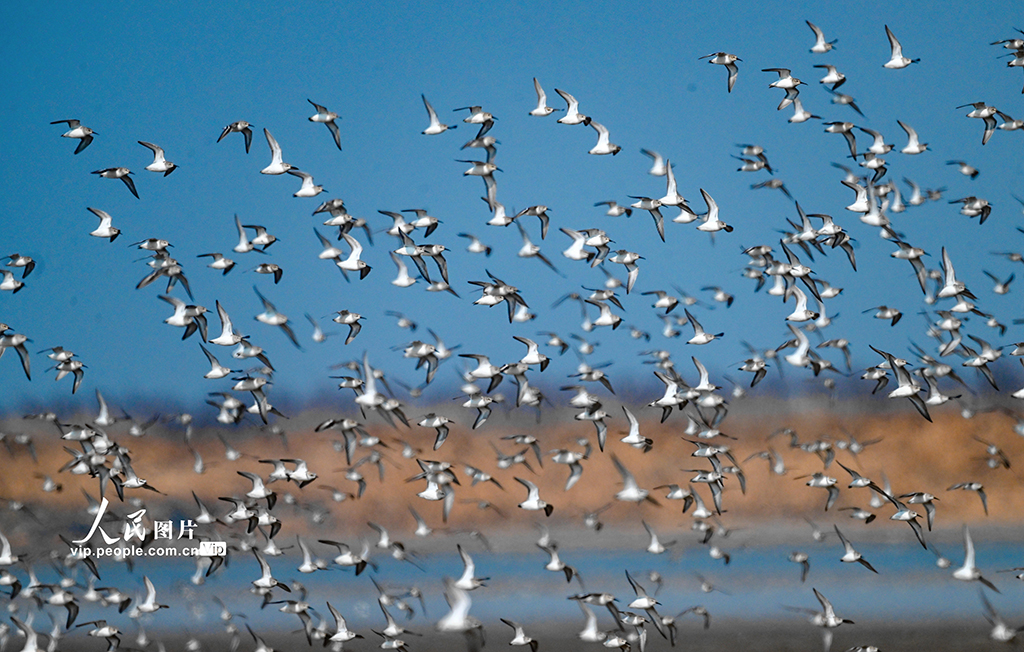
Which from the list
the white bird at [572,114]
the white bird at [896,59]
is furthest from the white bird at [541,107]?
the white bird at [896,59]

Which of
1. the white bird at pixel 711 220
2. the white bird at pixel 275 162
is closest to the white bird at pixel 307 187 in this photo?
the white bird at pixel 275 162

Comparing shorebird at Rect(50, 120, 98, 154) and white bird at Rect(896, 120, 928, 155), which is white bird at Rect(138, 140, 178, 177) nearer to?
shorebird at Rect(50, 120, 98, 154)

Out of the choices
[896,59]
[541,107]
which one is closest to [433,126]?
[541,107]

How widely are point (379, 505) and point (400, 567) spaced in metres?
4.89

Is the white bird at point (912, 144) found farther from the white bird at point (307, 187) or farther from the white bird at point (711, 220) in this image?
the white bird at point (307, 187)

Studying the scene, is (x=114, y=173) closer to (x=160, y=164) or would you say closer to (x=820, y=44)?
(x=160, y=164)

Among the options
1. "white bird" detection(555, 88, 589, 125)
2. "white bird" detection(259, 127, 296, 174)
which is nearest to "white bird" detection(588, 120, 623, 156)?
"white bird" detection(555, 88, 589, 125)

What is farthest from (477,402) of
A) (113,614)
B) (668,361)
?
(113,614)

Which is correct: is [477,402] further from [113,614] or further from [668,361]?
[113,614]

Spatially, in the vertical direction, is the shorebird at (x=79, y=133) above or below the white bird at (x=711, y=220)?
above

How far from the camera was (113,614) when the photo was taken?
24234mm

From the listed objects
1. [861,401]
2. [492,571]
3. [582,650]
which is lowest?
[582,650]

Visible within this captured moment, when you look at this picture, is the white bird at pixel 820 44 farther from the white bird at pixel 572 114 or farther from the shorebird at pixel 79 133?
the shorebird at pixel 79 133

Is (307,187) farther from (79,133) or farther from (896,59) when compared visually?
(896,59)
